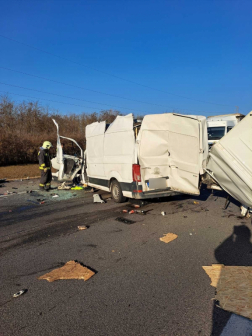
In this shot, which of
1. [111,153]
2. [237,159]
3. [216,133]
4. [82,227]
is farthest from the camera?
[216,133]

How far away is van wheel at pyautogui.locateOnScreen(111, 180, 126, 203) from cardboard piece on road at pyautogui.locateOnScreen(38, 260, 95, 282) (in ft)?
11.6

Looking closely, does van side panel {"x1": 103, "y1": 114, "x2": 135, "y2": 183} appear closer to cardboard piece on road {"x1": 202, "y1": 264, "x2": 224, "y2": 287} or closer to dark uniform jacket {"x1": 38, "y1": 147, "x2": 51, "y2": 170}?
dark uniform jacket {"x1": 38, "y1": 147, "x2": 51, "y2": 170}

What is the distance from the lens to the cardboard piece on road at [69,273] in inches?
137

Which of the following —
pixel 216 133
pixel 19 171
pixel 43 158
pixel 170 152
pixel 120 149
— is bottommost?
pixel 19 171

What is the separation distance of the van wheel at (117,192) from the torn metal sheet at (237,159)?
3163 mm

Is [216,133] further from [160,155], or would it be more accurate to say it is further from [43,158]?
[43,158]

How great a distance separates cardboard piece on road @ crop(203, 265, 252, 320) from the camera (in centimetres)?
278

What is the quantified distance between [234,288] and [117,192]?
15.3 feet

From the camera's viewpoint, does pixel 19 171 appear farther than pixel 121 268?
Yes

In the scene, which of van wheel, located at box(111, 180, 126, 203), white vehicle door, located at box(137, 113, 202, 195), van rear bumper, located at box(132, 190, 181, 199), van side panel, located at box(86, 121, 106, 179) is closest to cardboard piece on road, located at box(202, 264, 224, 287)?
white vehicle door, located at box(137, 113, 202, 195)

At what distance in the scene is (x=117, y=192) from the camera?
743 cm

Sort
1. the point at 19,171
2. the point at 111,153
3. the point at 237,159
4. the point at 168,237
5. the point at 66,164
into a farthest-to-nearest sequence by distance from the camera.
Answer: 1. the point at 19,171
2. the point at 66,164
3. the point at 111,153
4. the point at 168,237
5. the point at 237,159

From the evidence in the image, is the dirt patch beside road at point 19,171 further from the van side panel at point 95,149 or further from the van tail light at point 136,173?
the van tail light at point 136,173

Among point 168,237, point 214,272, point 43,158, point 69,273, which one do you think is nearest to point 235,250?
point 214,272
